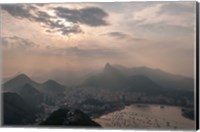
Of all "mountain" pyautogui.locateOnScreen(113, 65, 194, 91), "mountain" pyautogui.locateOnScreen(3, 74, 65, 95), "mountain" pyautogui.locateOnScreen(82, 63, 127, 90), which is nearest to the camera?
"mountain" pyautogui.locateOnScreen(113, 65, 194, 91)

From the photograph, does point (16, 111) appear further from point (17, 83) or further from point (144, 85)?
point (144, 85)

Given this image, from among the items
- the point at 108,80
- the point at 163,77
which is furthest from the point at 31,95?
the point at 163,77

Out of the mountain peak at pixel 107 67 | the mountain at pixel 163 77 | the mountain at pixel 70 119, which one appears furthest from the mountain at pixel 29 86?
the mountain at pixel 163 77

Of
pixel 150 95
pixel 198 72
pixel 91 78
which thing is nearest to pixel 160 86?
pixel 150 95

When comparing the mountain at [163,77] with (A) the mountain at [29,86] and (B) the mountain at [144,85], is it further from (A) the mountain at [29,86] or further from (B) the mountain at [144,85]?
(A) the mountain at [29,86]

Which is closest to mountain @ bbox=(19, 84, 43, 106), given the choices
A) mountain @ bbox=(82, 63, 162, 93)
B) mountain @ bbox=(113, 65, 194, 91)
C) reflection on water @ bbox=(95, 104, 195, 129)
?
mountain @ bbox=(82, 63, 162, 93)

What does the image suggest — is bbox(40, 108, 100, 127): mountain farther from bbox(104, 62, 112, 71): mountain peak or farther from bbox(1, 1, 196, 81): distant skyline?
bbox(104, 62, 112, 71): mountain peak
